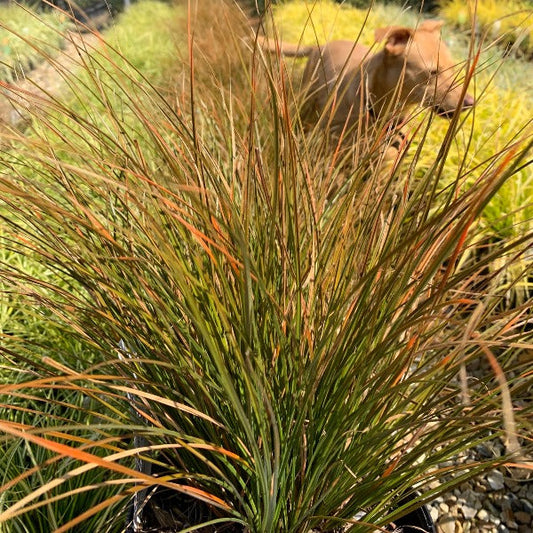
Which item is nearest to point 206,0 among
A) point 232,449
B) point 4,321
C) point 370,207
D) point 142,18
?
point 142,18

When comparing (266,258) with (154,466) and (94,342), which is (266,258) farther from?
(154,466)

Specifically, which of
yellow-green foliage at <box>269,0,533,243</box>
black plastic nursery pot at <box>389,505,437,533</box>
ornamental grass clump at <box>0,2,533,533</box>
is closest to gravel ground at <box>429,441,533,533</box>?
black plastic nursery pot at <box>389,505,437,533</box>

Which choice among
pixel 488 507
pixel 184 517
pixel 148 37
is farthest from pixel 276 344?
pixel 148 37

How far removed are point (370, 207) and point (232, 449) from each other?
0.53 metres

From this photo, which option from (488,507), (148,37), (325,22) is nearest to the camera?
(488,507)

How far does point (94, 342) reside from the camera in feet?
3.09

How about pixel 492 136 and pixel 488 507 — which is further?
pixel 488 507

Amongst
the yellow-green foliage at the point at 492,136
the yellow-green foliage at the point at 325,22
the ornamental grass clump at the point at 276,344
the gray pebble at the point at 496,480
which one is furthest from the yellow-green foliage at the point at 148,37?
the gray pebble at the point at 496,480

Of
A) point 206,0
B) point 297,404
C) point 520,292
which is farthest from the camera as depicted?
point 206,0

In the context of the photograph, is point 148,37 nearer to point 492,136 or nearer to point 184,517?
point 492,136

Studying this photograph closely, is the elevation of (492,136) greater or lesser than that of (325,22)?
greater

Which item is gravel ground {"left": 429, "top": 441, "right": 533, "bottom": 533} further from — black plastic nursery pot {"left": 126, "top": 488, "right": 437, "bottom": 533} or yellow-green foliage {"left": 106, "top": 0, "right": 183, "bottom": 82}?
yellow-green foliage {"left": 106, "top": 0, "right": 183, "bottom": 82}

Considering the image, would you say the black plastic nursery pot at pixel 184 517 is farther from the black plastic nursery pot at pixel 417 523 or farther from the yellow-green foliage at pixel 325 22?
the yellow-green foliage at pixel 325 22

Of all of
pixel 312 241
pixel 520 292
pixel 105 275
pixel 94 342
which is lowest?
pixel 520 292
